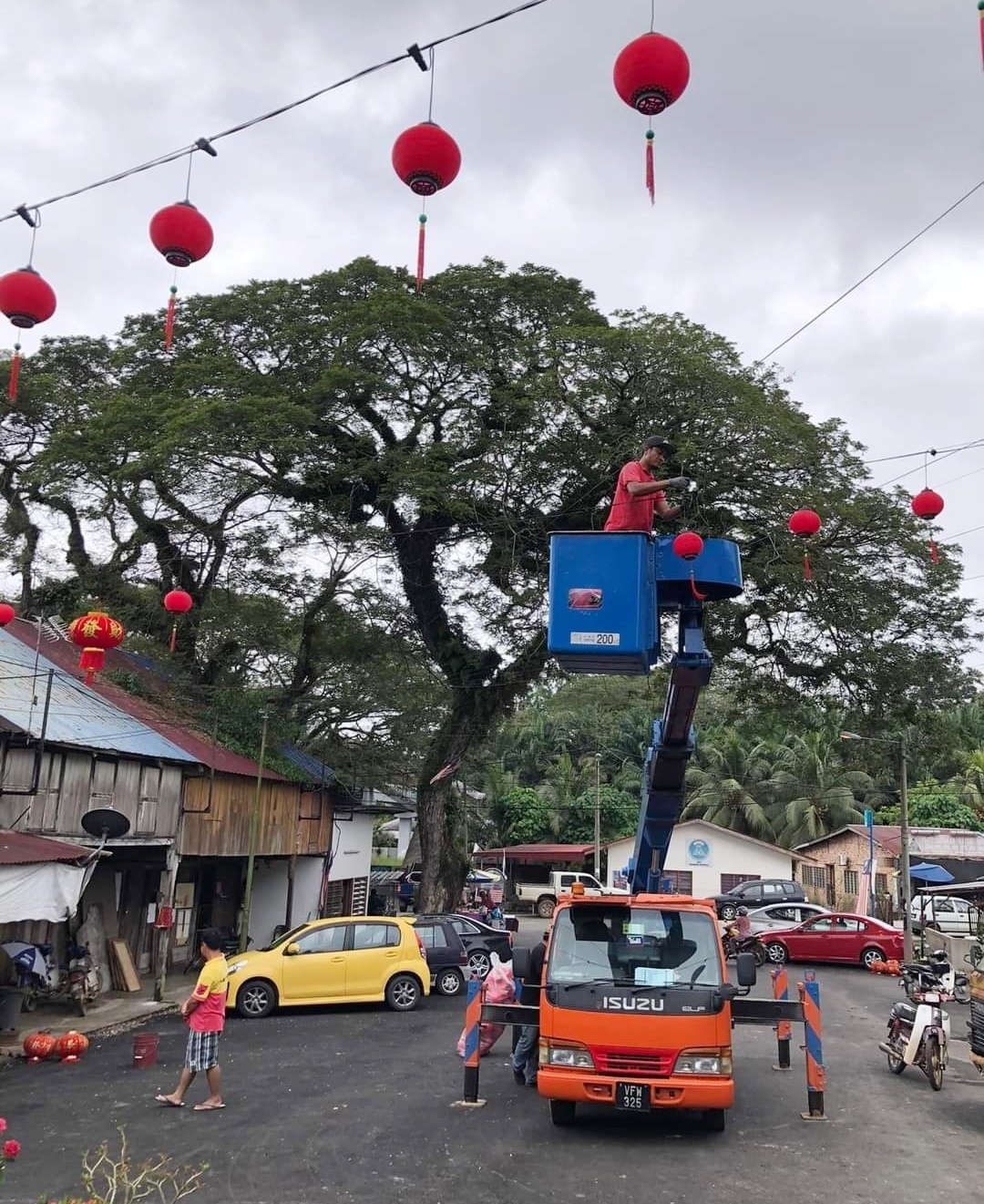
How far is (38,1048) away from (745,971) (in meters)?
8.76

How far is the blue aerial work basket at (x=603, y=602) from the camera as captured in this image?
23.6ft

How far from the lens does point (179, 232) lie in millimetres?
7355

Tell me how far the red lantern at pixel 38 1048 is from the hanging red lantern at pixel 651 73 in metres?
11.7

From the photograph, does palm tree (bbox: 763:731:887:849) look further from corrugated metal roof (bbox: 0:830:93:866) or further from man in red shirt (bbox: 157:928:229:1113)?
man in red shirt (bbox: 157:928:229:1113)

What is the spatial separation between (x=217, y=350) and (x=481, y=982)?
17.9m

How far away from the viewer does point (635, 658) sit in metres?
7.23

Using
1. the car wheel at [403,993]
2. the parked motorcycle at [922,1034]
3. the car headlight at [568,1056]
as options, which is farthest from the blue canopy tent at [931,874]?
the car headlight at [568,1056]

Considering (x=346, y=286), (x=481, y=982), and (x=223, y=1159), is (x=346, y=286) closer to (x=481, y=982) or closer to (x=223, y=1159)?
(x=481, y=982)

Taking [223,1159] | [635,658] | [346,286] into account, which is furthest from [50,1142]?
[346,286]

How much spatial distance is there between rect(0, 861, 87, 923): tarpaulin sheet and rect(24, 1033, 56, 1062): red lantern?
4.68 ft

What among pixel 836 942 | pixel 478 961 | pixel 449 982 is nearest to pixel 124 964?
pixel 449 982

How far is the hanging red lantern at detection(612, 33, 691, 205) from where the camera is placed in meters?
5.84

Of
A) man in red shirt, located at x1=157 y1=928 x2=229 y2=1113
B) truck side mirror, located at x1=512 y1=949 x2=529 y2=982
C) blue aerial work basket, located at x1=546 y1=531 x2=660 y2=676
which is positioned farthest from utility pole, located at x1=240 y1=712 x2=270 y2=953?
blue aerial work basket, located at x1=546 y1=531 x2=660 y2=676

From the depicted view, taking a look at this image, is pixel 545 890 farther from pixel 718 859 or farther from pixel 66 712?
pixel 66 712
